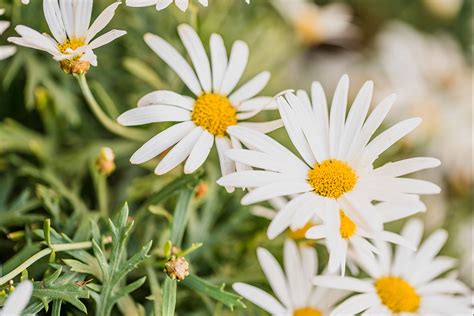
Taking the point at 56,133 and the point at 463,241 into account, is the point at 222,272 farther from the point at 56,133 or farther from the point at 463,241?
the point at 463,241

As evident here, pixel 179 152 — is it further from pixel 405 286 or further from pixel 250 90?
pixel 405 286

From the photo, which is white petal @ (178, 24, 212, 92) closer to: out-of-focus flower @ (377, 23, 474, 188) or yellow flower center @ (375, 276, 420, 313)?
yellow flower center @ (375, 276, 420, 313)

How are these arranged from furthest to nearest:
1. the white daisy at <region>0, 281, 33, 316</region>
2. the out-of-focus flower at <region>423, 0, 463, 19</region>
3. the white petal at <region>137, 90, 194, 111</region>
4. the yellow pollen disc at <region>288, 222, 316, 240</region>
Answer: the out-of-focus flower at <region>423, 0, 463, 19</region>
the yellow pollen disc at <region>288, 222, 316, 240</region>
the white petal at <region>137, 90, 194, 111</region>
the white daisy at <region>0, 281, 33, 316</region>

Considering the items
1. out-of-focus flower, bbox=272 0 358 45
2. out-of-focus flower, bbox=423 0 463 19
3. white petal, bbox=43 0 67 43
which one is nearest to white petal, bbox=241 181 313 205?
white petal, bbox=43 0 67 43

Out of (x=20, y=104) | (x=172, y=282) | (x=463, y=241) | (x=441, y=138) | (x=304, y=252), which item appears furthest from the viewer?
(x=441, y=138)

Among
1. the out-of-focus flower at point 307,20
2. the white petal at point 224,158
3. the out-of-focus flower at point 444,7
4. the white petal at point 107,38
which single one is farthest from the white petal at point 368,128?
the out-of-focus flower at point 444,7

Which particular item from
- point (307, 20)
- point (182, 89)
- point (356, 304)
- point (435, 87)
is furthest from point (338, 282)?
point (435, 87)

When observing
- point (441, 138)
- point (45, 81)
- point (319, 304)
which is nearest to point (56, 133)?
point (45, 81)
